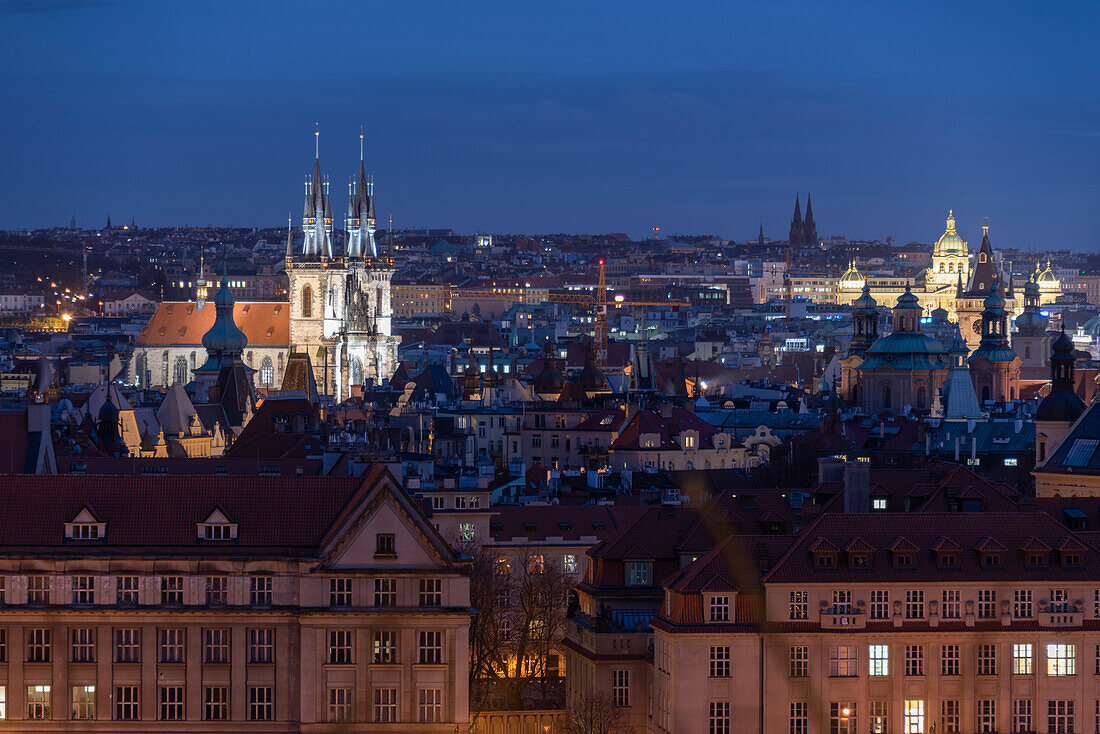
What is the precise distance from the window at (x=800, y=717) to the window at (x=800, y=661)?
603mm

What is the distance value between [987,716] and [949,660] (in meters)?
1.44

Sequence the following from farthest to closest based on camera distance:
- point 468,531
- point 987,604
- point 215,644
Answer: point 468,531, point 987,604, point 215,644

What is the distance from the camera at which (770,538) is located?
59719mm

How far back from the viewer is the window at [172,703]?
5694 cm

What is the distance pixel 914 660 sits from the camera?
58406 millimetres

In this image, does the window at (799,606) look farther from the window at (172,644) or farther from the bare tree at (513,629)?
the window at (172,644)

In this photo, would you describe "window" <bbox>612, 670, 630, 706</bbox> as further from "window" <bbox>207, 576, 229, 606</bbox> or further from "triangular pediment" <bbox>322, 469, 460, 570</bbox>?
"window" <bbox>207, 576, 229, 606</bbox>

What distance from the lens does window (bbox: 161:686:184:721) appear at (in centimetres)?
5694

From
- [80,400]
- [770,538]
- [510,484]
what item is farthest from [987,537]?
[80,400]

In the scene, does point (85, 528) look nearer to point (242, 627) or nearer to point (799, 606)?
point (242, 627)

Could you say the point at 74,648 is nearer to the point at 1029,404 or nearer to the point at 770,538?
the point at 770,538

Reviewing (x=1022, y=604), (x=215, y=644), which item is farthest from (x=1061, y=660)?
(x=215, y=644)

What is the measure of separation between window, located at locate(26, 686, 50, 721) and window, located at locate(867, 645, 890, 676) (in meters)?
17.2

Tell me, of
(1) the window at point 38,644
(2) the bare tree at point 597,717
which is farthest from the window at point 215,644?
(2) the bare tree at point 597,717
